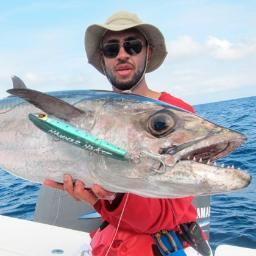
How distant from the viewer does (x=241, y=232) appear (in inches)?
237

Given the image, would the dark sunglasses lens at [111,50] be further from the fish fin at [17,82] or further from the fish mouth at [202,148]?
the fish mouth at [202,148]

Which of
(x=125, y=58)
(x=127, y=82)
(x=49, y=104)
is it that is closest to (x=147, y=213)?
(x=49, y=104)

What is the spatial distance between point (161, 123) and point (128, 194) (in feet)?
1.99

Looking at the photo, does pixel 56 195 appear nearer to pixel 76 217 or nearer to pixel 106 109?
pixel 76 217

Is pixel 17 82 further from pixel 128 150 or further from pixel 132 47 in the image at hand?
pixel 128 150

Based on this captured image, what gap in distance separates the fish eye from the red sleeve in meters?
0.58

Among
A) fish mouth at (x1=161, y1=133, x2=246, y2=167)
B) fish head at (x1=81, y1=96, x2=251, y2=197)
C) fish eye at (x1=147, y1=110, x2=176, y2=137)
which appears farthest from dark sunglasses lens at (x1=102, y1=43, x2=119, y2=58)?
fish mouth at (x1=161, y1=133, x2=246, y2=167)

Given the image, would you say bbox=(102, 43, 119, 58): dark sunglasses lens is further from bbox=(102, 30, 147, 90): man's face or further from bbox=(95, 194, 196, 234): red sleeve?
bbox=(95, 194, 196, 234): red sleeve

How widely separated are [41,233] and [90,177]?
2212 mm

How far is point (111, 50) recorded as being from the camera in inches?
135

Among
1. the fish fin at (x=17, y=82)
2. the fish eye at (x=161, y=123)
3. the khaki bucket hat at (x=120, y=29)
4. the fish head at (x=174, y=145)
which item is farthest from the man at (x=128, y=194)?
the fish fin at (x=17, y=82)

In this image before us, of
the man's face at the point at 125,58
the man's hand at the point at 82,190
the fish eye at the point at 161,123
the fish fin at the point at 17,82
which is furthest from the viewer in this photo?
the man's face at the point at 125,58

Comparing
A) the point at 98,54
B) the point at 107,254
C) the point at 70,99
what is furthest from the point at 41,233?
the point at 70,99

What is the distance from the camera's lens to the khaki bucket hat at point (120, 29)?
134 inches
